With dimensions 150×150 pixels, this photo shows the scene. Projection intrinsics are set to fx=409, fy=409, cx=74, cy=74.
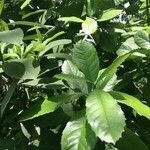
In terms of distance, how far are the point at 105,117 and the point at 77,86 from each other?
278 mm

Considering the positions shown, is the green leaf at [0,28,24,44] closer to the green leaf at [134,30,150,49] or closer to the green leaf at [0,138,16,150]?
the green leaf at [0,138,16,150]

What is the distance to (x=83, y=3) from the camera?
1688 mm

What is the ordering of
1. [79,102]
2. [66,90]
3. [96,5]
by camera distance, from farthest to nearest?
1. [96,5]
2. [66,90]
3. [79,102]

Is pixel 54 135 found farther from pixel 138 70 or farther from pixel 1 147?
pixel 138 70

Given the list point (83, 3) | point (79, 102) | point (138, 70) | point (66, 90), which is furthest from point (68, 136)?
point (83, 3)

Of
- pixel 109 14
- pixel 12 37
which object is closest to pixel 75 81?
pixel 12 37

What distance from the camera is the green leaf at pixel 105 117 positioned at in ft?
3.02

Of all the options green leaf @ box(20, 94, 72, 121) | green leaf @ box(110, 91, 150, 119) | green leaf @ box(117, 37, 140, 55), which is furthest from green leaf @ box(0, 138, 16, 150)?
green leaf @ box(117, 37, 140, 55)

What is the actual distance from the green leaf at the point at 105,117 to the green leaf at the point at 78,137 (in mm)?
60

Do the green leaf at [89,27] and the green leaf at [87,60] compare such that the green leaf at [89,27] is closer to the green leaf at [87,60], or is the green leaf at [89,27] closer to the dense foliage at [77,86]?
the dense foliage at [77,86]

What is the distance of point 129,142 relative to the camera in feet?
3.84

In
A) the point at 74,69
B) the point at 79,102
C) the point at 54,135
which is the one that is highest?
the point at 74,69

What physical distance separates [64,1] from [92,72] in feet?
2.72

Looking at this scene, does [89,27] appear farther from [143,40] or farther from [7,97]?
[7,97]
